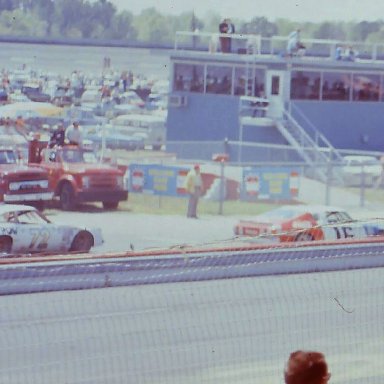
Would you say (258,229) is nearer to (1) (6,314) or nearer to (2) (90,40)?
(1) (6,314)

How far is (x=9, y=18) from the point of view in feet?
148

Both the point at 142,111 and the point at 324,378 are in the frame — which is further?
the point at 142,111

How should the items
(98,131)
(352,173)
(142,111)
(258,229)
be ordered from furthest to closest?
(142,111) → (98,131) → (352,173) → (258,229)

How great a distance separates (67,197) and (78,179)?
1.56 ft

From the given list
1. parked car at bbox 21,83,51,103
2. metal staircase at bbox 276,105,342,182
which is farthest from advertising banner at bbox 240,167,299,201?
parked car at bbox 21,83,51,103

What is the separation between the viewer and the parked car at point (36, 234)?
17750 mm

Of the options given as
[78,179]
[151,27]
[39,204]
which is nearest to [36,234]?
[39,204]

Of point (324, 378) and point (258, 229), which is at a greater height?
point (324, 378)

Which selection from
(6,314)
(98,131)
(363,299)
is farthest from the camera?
(98,131)

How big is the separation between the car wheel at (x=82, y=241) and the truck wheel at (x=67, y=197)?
7.29 meters

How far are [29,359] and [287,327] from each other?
5.37 feet

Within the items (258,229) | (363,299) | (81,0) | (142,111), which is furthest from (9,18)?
(363,299)

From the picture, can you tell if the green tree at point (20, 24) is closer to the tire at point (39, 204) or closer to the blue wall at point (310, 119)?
the blue wall at point (310, 119)

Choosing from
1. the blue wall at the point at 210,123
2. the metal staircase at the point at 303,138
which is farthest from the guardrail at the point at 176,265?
the blue wall at the point at 210,123
